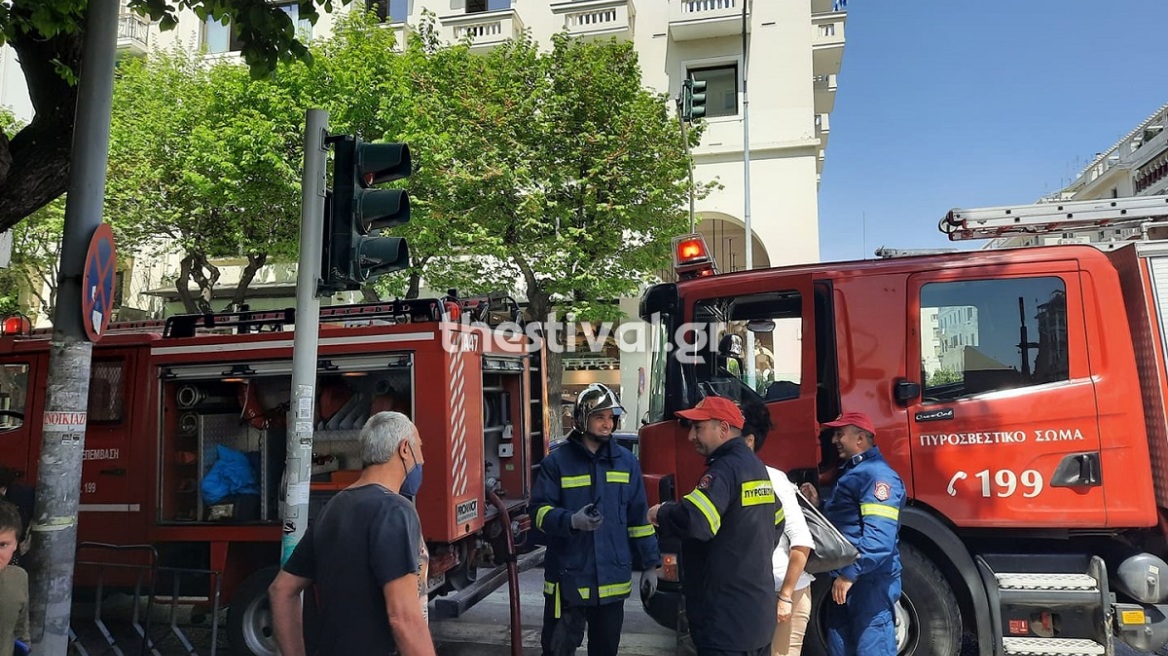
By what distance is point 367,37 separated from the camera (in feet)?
49.4

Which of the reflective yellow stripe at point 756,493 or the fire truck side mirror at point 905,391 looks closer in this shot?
the reflective yellow stripe at point 756,493

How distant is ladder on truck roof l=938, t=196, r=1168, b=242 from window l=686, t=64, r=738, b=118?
1518 centimetres

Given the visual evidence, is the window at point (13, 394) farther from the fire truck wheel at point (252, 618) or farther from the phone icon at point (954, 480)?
the phone icon at point (954, 480)

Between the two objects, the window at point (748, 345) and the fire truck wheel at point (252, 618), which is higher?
the window at point (748, 345)

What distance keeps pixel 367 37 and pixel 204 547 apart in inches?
494

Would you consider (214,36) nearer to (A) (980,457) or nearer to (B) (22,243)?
(B) (22,243)

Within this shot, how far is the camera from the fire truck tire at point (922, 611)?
4055mm

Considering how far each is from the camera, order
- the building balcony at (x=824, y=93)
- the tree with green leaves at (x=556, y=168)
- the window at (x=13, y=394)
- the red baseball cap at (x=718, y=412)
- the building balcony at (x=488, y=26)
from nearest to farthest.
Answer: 1. the red baseball cap at (x=718, y=412)
2. the window at (x=13, y=394)
3. the tree with green leaves at (x=556, y=168)
4. the building balcony at (x=488, y=26)
5. the building balcony at (x=824, y=93)

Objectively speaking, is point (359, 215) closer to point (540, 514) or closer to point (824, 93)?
point (540, 514)

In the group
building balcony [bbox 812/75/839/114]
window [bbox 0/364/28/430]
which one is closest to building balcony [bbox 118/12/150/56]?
building balcony [bbox 812/75/839/114]

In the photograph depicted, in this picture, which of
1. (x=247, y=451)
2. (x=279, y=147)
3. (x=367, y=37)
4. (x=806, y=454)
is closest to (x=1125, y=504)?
(x=806, y=454)

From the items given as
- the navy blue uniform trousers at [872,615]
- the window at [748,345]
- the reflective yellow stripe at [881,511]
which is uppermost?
the window at [748,345]

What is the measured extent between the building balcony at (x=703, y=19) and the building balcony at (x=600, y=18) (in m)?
1.19

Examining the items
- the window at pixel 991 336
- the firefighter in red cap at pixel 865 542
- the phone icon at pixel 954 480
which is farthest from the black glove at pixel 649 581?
the window at pixel 991 336
